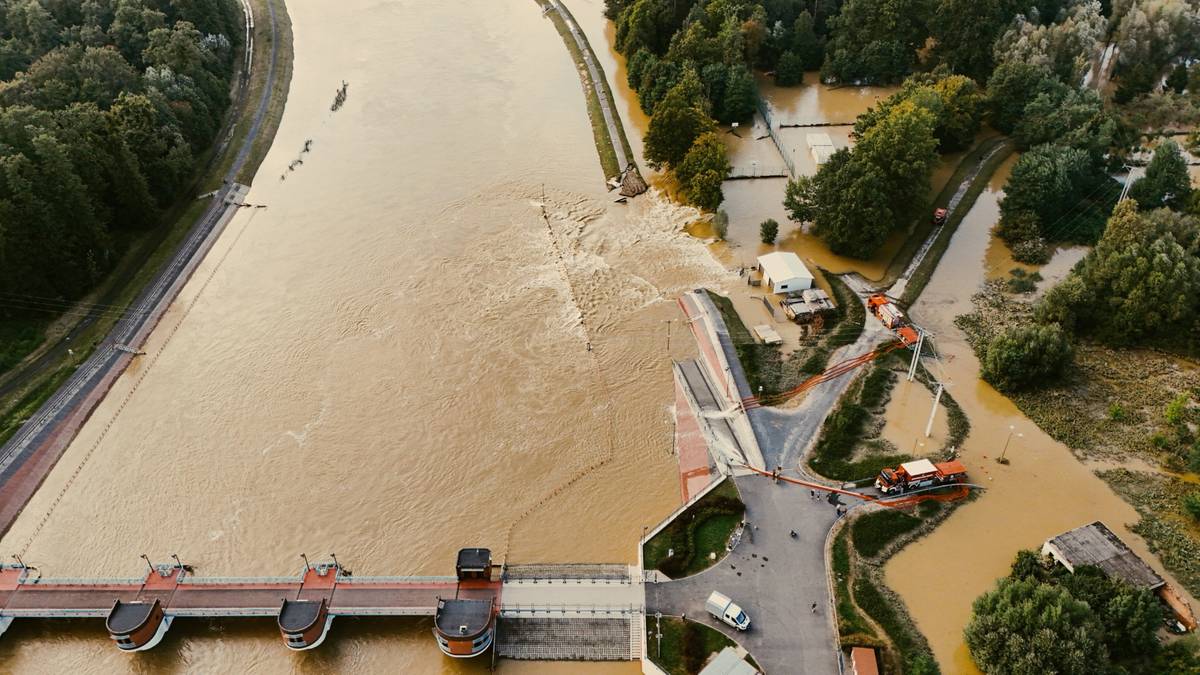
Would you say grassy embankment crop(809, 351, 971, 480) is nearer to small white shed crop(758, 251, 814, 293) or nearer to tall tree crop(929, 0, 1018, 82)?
small white shed crop(758, 251, 814, 293)

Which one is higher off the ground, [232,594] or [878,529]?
[232,594]

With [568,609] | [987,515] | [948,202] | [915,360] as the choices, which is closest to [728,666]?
[568,609]

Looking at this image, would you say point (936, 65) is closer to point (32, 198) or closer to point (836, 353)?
point (836, 353)

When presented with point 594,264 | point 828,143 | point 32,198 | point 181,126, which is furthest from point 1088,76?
point 32,198

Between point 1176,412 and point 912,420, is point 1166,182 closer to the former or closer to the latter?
point 1176,412

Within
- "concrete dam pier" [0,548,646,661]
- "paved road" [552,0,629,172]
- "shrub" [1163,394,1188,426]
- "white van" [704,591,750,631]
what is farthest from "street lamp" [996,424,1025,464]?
"paved road" [552,0,629,172]

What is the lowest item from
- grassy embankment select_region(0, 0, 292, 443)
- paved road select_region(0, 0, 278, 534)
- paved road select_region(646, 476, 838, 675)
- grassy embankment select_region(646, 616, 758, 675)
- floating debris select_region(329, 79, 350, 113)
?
paved road select_region(646, 476, 838, 675)
